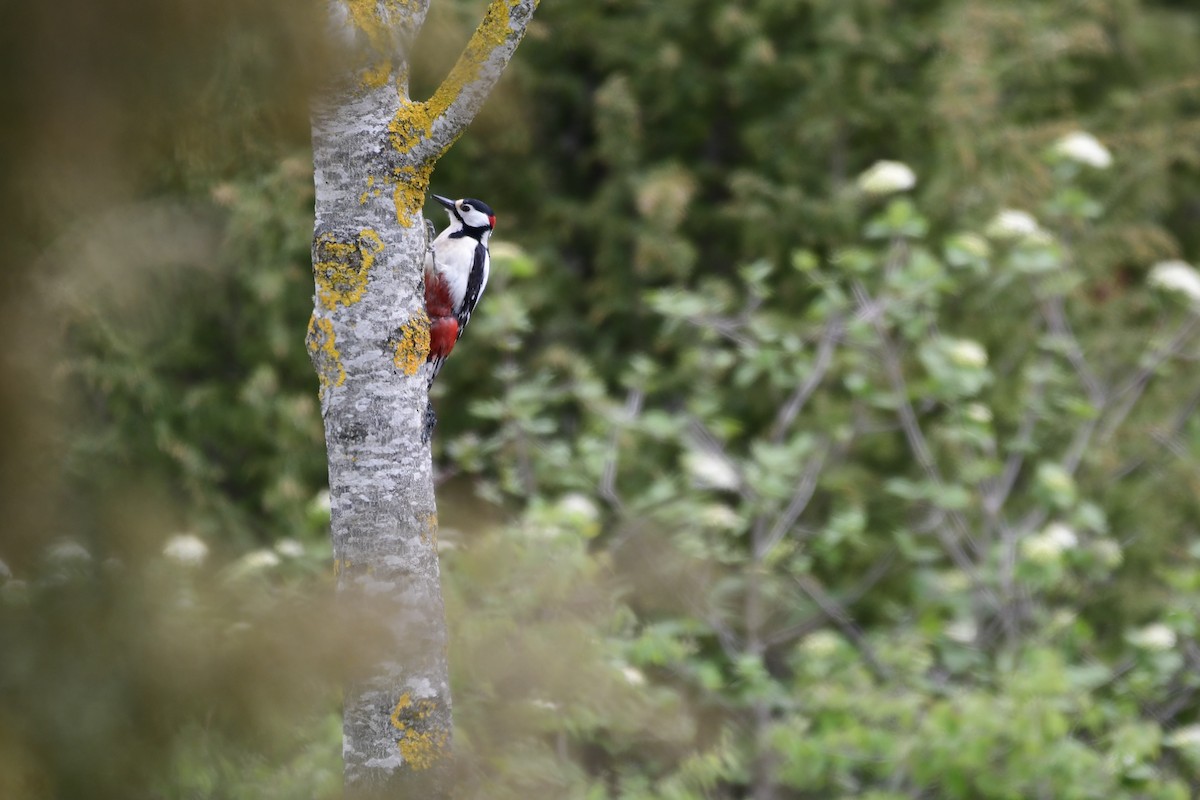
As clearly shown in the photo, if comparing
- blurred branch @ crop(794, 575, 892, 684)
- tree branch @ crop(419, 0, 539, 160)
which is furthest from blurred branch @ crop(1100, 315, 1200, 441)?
tree branch @ crop(419, 0, 539, 160)

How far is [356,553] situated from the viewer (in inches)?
60.0

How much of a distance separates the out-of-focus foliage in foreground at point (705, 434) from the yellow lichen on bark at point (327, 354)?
21 cm

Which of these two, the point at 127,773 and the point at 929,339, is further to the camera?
the point at 929,339

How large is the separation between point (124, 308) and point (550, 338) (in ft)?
15.2

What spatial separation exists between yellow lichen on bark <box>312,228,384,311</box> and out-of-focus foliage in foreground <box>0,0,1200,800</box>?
0.23 m

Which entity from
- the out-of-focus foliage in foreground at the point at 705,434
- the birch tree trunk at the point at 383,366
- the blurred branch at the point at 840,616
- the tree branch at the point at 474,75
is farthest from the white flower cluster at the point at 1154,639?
the tree branch at the point at 474,75

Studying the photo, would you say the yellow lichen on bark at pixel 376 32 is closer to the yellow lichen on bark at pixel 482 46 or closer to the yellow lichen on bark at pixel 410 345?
the yellow lichen on bark at pixel 482 46

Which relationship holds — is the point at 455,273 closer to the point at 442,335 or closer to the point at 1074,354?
the point at 442,335

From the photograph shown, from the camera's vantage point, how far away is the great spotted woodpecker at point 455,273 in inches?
120

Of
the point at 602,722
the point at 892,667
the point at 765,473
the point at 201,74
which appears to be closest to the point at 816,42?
the point at 765,473

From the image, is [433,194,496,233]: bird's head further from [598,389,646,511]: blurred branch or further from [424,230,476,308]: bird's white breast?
[598,389,646,511]: blurred branch

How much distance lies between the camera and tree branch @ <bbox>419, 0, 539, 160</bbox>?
5.22 ft

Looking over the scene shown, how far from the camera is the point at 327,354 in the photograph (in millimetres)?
1556

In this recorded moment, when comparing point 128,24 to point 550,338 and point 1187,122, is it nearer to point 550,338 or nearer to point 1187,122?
point 550,338
